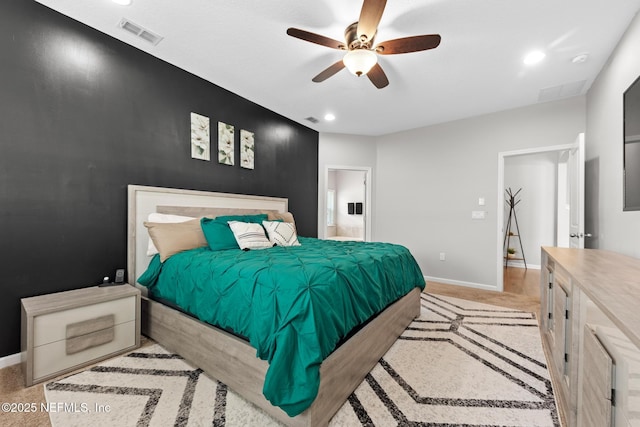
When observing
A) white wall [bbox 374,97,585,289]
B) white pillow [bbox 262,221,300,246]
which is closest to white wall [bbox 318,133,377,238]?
white wall [bbox 374,97,585,289]

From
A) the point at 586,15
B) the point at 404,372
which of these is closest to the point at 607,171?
the point at 586,15

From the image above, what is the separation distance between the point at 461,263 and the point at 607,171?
2195 millimetres

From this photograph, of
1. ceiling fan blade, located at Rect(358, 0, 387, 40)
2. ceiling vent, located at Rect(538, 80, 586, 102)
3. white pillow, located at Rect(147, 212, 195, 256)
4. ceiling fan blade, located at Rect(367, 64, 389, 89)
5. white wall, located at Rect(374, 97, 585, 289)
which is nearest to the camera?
ceiling fan blade, located at Rect(358, 0, 387, 40)

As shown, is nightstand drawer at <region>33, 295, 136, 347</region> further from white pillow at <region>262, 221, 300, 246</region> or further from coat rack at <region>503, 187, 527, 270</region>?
coat rack at <region>503, 187, 527, 270</region>

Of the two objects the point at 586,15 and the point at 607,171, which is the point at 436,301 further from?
the point at 586,15

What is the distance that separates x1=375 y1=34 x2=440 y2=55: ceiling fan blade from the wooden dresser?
1.69 meters

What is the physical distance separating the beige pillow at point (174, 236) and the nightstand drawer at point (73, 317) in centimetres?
43

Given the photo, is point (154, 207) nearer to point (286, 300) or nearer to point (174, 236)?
point (174, 236)

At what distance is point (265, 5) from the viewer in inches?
80.3

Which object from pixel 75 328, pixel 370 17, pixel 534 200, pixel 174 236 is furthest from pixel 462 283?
pixel 75 328

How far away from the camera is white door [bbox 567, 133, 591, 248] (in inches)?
107

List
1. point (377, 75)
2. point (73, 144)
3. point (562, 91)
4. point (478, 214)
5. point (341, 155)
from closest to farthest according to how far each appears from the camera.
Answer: point (73, 144)
point (377, 75)
point (562, 91)
point (478, 214)
point (341, 155)

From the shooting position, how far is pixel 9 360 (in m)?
1.91

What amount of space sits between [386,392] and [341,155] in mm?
4148
